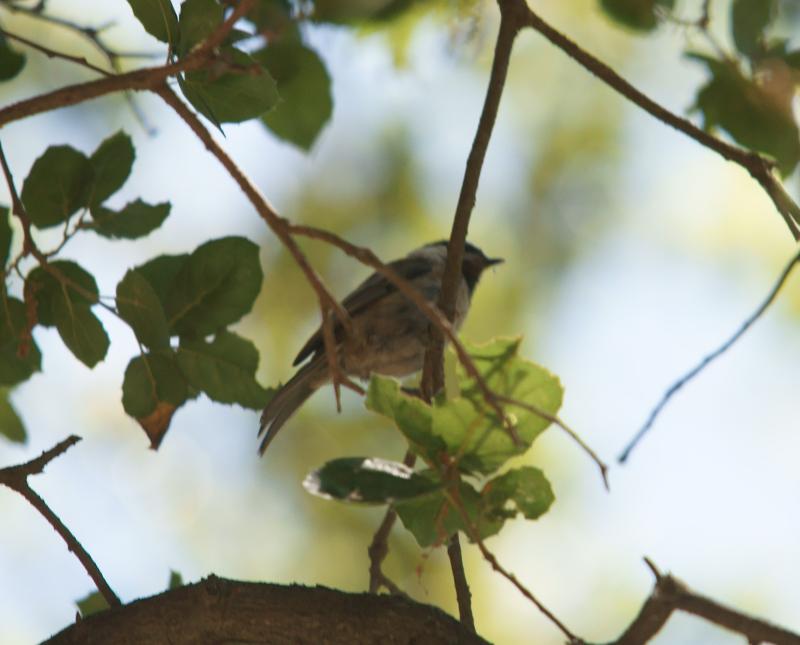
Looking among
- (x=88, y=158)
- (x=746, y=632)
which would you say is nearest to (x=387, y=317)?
(x=88, y=158)

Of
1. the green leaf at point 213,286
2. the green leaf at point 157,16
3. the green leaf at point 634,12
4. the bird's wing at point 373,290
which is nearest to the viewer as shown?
the green leaf at point 157,16

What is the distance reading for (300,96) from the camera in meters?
3.27

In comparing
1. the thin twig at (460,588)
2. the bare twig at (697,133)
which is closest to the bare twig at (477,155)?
the bare twig at (697,133)

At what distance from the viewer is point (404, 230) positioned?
6.39 m

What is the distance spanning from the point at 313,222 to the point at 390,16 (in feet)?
9.03

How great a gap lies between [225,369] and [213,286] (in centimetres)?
21

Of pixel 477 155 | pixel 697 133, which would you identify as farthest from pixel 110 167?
pixel 697 133

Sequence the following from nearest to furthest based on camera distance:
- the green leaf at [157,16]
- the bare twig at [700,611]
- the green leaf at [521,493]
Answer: the bare twig at [700,611] < the green leaf at [521,493] < the green leaf at [157,16]

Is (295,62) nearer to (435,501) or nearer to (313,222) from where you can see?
(435,501)

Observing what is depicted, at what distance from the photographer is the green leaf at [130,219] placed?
2674mm

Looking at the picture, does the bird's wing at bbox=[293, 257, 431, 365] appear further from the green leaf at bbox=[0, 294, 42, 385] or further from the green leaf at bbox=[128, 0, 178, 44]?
the green leaf at bbox=[128, 0, 178, 44]

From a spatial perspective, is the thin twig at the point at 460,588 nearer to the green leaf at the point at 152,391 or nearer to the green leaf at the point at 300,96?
the green leaf at the point at 152,391

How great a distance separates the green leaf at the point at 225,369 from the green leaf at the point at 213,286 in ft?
0.14

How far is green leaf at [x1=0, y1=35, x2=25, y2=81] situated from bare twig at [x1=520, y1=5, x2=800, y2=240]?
4.48ft
